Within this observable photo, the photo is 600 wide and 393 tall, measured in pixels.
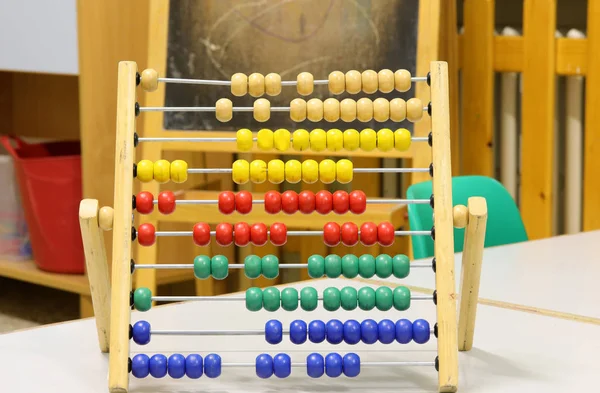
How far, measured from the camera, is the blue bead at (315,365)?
Answer: 0.89 meters

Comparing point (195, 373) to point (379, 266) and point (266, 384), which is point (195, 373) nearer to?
point (266, 384)

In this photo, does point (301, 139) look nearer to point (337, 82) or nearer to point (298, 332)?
point (337, 82)

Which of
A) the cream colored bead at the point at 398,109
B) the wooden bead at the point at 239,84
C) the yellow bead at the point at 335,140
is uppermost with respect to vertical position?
the wooden bead at the point at 239,84

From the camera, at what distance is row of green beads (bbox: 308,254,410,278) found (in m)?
0.98

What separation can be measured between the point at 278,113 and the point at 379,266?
1.36m

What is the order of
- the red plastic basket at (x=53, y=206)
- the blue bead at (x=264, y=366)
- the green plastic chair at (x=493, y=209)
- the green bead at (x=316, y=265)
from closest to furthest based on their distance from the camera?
the blue bead at (x=264, y=366) → the green bead at (x=316, y=265) → the green plastic chair at (x=493, y=209) → the red plastic basket at (x=53, y=206)

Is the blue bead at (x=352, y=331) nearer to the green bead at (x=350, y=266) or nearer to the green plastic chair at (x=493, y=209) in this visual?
the green bead at (x=350, y=266)

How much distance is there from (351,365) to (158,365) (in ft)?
0.65

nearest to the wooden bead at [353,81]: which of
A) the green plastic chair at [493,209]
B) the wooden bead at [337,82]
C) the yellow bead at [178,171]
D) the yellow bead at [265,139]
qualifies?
the wooden bead at [337,82]

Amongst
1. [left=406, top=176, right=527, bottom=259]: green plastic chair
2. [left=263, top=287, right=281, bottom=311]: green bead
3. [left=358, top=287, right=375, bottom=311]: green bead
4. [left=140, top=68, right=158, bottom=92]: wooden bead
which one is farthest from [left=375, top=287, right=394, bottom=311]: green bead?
[left=406, top=176, right=527, bottom=259]: green plastic chair

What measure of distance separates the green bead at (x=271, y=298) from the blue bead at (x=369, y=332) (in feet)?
0.32

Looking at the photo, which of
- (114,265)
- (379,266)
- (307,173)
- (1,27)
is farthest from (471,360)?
(1,27)

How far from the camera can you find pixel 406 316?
113 centimetres

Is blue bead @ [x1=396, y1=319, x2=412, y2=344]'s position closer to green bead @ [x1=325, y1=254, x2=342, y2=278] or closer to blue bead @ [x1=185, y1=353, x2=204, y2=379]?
green bead @ [x1=325, y1=254, x2=342, y2=278]
